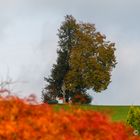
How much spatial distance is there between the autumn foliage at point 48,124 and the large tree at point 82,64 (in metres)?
84.7

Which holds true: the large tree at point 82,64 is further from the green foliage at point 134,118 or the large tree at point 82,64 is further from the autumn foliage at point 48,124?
the autumn foliage at point 48,124

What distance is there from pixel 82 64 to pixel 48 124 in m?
87.6

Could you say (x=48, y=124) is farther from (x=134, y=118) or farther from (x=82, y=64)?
(x=82, y=64)

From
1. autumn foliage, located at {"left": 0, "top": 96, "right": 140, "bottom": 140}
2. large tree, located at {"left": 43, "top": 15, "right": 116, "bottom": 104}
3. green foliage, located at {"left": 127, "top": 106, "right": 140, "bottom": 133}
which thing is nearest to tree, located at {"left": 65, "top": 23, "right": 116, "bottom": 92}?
large tree, located at {"left": 43, "top": 15, "right": 116, "bottom": 104}

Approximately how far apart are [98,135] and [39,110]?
46.4 inches

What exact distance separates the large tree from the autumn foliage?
84.7m

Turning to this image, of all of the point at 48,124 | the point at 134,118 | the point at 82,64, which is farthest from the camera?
the point at 82,64

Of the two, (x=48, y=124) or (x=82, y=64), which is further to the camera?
(x=82, y=64)

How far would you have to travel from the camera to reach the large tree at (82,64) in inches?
3829

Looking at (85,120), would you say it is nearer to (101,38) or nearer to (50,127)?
(50,127)

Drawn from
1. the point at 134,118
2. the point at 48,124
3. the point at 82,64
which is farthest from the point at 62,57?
the point at 48,124

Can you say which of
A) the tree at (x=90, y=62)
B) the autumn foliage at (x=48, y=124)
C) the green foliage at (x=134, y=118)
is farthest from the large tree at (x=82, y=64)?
the autumn foliage at (x=48, y=124)

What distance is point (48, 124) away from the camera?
1048 cm

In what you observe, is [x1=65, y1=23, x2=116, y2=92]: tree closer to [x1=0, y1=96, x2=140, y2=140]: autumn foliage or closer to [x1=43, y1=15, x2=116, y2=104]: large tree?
[x1=43, y1=15, x2=116, y2=104]: large tree
